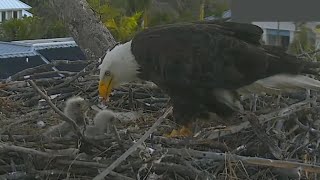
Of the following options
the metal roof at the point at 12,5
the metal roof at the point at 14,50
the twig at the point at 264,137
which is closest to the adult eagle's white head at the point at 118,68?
the twig at the point at 264,137

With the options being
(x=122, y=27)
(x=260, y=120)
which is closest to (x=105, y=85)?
(x=260, y=120)

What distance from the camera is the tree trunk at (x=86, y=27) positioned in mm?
5883

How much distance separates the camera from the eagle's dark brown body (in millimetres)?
3100

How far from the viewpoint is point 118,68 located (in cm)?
344

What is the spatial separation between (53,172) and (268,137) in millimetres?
1026

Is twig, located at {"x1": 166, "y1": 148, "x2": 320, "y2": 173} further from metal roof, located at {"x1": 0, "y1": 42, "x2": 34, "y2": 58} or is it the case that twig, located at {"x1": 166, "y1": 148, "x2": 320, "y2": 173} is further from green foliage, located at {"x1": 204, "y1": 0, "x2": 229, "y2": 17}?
green foliage, located at {"x1": 204, "y1": 0, "x2": 229, "y2": 17}

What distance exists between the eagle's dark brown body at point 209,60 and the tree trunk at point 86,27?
2620 mm

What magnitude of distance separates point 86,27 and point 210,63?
306 cm

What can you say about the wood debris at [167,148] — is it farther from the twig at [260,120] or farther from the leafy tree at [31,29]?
the leafy tree at [31,29]

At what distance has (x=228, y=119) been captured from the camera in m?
3.34

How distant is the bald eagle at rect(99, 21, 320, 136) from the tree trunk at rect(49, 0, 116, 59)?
2563 mm

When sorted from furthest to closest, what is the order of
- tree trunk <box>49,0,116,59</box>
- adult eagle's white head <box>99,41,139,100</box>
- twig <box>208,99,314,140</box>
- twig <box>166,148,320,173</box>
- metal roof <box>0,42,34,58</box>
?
metal roof <box>0,42,34,58</box> < tree trunk <box>49,0,116,59</box> < adult eagle's white head <box>99,41,139,100</box> < twig <box>208,99,314,140</box> < twig <box>166,148,320,173</box>

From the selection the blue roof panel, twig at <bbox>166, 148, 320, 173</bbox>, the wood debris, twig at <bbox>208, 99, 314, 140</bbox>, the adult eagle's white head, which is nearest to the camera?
twig at <bbox>166, 148, 320, 173</bbox>

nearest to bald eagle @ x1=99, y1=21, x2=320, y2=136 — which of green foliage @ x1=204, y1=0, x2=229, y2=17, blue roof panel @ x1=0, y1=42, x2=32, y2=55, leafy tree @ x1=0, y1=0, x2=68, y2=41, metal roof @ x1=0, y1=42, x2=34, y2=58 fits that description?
metal roof @ x1=0, y1=42, x2=34, y2=58
